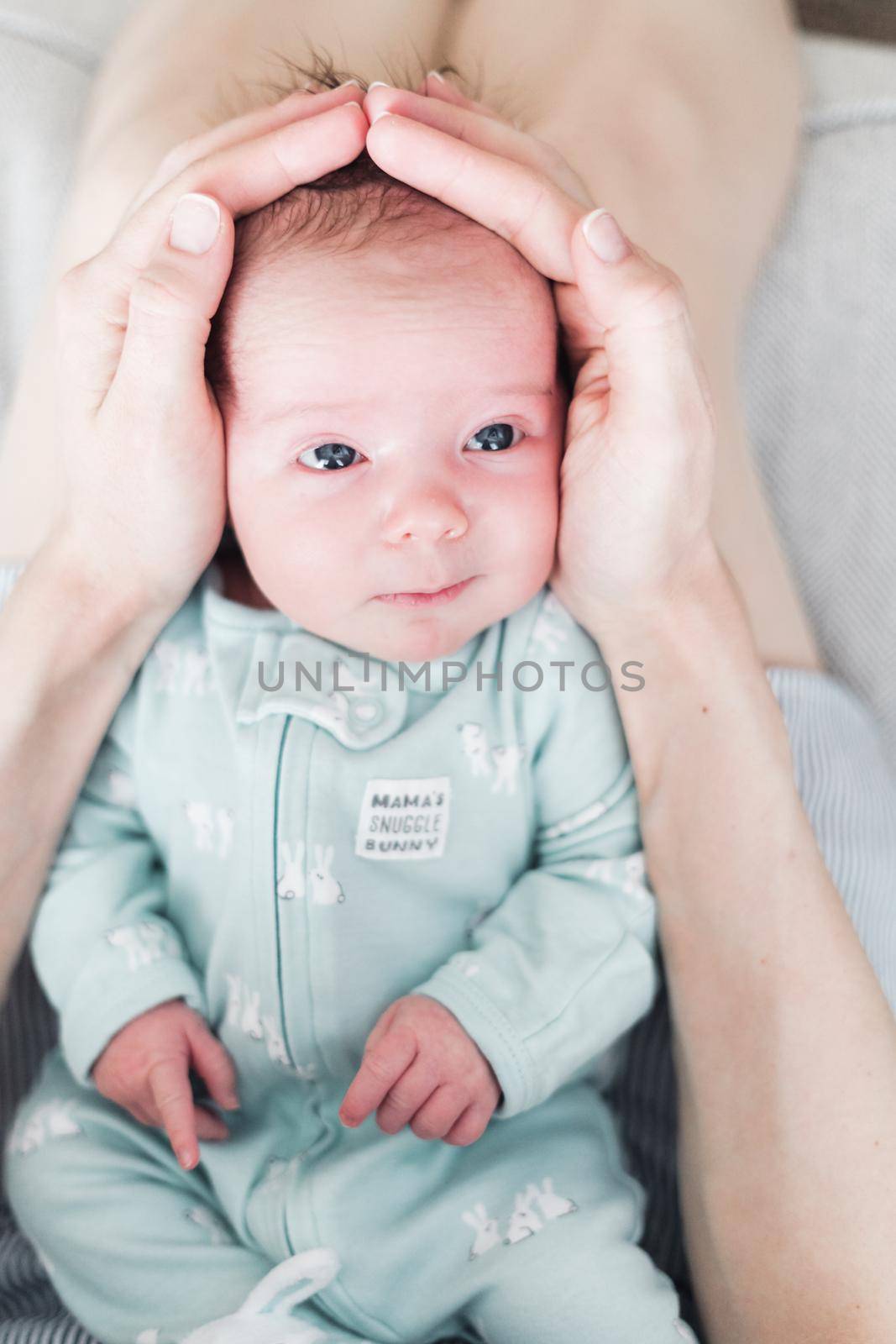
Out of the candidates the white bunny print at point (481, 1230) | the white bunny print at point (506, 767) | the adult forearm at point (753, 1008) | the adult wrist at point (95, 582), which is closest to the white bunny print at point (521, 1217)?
the white bunny print at point (481, 1230)

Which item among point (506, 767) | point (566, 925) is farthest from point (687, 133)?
point (566, 925)

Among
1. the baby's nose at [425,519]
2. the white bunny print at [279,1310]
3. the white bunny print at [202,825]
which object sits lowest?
A: the white bunny print at [279,1310]

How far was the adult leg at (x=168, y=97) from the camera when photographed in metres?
1.28

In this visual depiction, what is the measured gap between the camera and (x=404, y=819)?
43.4 inches

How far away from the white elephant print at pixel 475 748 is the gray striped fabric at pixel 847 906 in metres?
0.33

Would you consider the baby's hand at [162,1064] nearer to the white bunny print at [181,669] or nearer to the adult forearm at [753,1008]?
the white bunny print at [181,669]

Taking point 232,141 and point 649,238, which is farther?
point 649,238

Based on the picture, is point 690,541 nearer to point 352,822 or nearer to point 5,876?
point 352,822

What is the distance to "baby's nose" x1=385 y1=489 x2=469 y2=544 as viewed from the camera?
0.95 meters

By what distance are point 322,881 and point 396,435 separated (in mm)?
409

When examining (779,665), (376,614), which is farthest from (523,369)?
(779,665)

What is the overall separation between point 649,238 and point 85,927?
0.94 meters

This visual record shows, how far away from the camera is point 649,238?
130cm

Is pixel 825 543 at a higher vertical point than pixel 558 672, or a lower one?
→ higher
